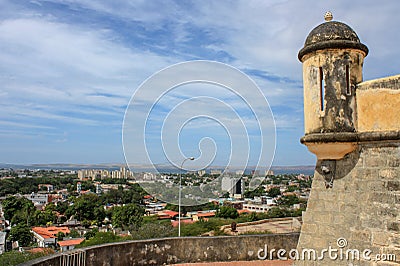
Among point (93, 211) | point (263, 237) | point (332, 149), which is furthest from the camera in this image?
point (93, 211)

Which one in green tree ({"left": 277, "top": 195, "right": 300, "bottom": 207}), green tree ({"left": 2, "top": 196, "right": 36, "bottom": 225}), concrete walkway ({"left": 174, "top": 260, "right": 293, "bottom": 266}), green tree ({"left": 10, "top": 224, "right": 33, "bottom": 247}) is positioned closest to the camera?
concrete walkway ({"left": 174, "top": 260, "right": 293, "bottom": 266})

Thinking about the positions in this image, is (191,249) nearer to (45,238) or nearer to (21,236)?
(45,238)

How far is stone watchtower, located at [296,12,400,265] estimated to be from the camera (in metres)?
4.78

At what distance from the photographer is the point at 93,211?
57688mm

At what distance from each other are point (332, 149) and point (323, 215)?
3.68 feet

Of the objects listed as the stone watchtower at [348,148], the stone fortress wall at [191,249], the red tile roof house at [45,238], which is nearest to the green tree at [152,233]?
the stone fortress wall at [191,249]

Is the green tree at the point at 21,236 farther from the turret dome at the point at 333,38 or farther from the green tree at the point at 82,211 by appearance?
the turret dome at the point at 333,38

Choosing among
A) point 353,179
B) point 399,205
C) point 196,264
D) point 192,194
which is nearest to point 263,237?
point 196,264

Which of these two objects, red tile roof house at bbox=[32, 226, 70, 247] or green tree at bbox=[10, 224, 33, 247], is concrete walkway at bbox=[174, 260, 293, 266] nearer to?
red tile roof house at bbox=[32, 226, 70, 247]

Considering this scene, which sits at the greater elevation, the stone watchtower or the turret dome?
the turret dome

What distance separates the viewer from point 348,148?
17.3 feet

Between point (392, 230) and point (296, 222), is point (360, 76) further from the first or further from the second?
point (296, 222)

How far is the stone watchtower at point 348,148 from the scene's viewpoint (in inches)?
188

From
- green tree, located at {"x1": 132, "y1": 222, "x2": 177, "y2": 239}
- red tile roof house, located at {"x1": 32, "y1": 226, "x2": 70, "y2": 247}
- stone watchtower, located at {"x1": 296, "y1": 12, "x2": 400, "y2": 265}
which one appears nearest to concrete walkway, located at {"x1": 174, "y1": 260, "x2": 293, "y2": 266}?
stone watchtower, located at {"x1": 296, "y1": 12, "x2": 400, "y2": 265}
